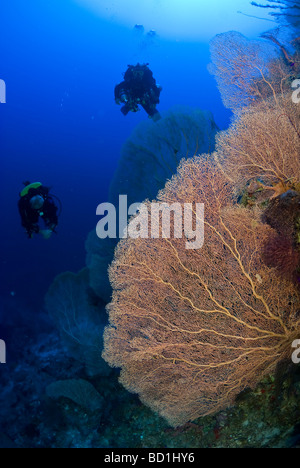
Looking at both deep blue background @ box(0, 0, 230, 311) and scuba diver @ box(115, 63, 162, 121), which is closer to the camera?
scuba diver @ box(115, 63, 162, 121)

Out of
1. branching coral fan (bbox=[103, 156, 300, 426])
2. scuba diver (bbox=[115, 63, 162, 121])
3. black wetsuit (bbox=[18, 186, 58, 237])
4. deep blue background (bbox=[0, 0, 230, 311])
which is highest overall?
deep blue background (bbox=[0, 0, 230, 311])

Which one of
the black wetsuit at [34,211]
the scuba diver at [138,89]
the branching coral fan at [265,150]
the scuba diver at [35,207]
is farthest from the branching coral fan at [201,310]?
the scuba diver at [138,89]

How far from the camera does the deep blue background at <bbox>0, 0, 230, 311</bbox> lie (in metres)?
25.5

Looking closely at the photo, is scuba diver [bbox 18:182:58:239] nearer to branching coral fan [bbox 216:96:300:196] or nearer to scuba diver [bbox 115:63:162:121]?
branching coral fan [bbox 216:96:300:196]

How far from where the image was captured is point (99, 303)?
295 inches

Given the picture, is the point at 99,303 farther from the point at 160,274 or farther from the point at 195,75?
the point at 195,75

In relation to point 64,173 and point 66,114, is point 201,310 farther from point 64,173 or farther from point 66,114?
point 66,114

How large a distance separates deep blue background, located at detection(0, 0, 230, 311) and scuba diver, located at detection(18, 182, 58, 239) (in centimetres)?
1340

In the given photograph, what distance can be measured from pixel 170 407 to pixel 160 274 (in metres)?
1.79

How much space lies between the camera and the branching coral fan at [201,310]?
9.21ft

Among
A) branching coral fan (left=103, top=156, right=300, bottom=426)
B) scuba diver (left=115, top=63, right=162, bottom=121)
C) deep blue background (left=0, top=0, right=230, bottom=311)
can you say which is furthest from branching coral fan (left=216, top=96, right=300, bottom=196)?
deep blue background (left=0, top=0, right=230, bottom=311)

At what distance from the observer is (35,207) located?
527 centimetres

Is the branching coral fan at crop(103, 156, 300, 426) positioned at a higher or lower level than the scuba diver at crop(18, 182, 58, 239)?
lower

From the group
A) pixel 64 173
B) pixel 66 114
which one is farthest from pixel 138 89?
pixel 66 114
